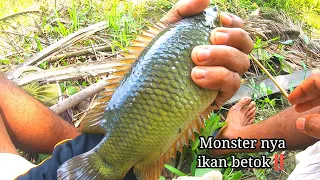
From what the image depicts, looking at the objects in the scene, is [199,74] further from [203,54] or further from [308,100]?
[308,100]

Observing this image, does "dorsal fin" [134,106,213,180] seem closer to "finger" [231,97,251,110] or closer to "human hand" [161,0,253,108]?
"human hand" [161,0,253,108]

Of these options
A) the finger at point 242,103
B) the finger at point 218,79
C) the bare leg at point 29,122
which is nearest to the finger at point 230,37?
the finger at point 218,79

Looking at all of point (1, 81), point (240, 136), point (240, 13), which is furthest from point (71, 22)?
→ point (240, 136)

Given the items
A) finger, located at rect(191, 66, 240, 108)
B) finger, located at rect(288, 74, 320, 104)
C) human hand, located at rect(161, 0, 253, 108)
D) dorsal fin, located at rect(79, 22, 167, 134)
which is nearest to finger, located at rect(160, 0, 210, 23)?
human hand, located at rect(161, 0, 253, 108)

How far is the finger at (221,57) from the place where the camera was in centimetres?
142

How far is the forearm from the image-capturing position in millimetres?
2664

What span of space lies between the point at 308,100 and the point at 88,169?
1144mm

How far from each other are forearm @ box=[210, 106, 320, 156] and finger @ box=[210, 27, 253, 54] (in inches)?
50.9

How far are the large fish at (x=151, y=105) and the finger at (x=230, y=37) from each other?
34 millimetres

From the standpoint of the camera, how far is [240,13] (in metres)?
4.45

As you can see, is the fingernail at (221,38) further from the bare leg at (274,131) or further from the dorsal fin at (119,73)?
the bare leg at (274,131)

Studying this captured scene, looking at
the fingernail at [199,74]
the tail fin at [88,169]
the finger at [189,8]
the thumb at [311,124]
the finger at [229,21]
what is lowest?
the tail fin at [88,169]

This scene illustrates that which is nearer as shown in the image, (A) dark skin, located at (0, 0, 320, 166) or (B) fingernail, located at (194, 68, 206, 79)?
(B) fingernail, located at (194, 68, 206, 79)

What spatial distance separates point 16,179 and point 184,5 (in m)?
1.37
